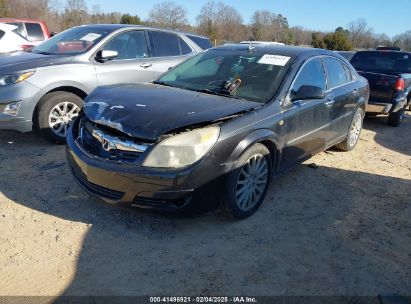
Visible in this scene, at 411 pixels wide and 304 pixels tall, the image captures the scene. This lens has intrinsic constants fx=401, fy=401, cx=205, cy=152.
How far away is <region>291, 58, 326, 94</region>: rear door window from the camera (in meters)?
4.31

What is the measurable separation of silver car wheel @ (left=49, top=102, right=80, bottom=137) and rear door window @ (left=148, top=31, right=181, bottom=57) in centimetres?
177

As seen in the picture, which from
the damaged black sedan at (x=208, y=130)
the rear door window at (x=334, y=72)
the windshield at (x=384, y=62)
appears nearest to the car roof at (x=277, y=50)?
the damaged black sedan at (x=208, y=130)

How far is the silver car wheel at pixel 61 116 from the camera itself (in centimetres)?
551

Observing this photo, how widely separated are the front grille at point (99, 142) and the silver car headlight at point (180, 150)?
0.14 m

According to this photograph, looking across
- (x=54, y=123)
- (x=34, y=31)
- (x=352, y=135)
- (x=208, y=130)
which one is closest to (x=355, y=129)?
(x=352, y=135)

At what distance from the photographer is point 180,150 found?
10.4 feet

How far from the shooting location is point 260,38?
43.1 meters

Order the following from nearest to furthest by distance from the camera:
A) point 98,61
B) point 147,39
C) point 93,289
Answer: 1. point 93,289
2. point 98,61
3. point 147,39

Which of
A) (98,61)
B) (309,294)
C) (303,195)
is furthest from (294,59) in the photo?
(98,61)

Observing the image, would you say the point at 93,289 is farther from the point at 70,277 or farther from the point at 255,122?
the point at 255,122

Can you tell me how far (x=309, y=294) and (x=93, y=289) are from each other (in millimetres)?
1515

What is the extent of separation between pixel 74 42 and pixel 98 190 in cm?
360

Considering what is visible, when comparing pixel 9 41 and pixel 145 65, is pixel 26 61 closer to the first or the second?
pixel 145 65

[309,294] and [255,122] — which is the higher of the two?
[255,122]
